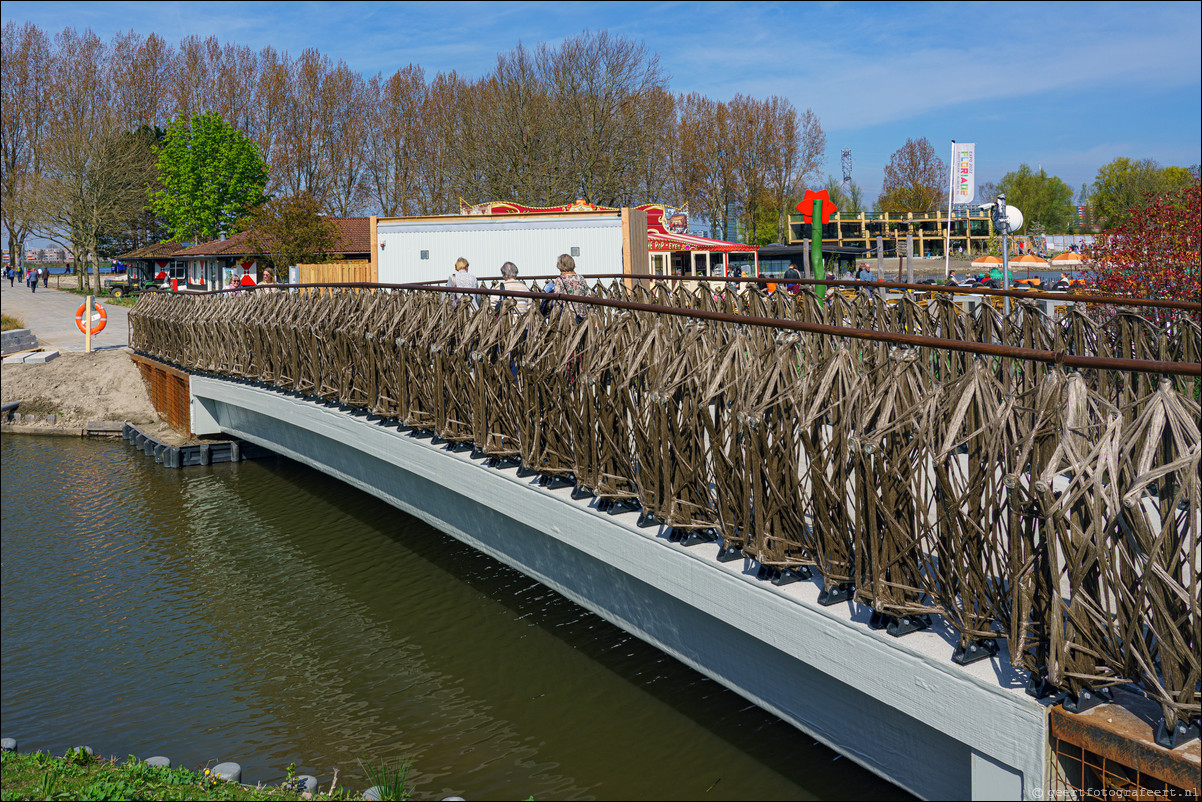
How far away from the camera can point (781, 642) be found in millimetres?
5602

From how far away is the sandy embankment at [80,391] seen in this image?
23938mm

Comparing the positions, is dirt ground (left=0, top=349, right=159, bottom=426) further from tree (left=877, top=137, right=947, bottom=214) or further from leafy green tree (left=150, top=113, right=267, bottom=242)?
tree (left=877, top=137, right=947, bottom=214)

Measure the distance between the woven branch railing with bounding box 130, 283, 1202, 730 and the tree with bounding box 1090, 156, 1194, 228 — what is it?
7841 cm

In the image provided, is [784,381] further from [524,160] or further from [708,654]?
[524,160]

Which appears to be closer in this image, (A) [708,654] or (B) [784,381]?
(B) [784,381]

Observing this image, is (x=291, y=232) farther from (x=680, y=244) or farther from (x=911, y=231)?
(x=911, y=231)

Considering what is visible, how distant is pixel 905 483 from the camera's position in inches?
187

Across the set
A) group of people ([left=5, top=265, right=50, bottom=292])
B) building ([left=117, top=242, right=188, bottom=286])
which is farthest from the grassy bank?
building ([left=117, top=242, right=188, bottom=286])

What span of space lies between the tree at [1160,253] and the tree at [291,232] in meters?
27.1

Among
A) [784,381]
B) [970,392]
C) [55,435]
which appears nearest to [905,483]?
[970,392]

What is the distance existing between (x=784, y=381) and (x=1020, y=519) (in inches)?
64.5

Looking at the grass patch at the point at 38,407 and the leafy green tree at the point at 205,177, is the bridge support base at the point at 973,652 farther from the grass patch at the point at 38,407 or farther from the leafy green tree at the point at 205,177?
the leafy green tree at the point at 205,177

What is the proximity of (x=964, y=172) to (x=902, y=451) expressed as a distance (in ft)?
91.2

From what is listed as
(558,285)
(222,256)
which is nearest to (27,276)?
(222,256)
